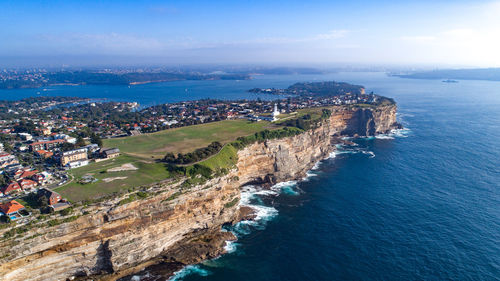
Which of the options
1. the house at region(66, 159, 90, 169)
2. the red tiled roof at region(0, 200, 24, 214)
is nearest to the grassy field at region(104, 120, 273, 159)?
the house at region(66, 159, 90, 169)

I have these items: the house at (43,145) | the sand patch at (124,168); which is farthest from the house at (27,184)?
the house at (43,145)

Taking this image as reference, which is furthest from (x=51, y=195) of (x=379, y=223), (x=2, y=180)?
(x=379, y=223)

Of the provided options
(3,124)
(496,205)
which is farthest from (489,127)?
(3,124)

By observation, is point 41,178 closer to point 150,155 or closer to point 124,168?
point 124,168

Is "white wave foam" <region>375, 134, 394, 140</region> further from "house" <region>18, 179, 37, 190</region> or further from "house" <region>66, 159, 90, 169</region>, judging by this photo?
"house" <region>18, 179, 37, 190</region>

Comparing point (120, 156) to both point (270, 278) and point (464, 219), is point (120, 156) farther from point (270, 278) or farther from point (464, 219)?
point (464, 219)

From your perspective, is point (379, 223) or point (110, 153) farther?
point (110, 153)
